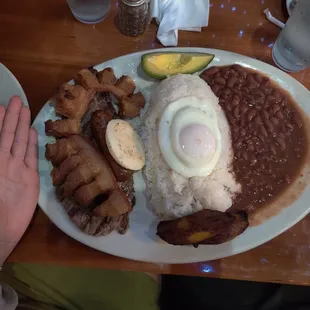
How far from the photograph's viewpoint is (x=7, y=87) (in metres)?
1.74

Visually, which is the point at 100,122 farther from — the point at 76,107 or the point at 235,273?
the point at 235,273

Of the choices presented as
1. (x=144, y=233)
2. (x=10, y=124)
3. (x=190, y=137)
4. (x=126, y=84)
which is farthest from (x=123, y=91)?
(x=144, y=233)

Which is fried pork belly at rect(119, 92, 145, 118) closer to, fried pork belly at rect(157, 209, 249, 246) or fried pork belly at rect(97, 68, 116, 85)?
fried pork belly at rect(97, 68, 116, 85)

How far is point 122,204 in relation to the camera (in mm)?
1486

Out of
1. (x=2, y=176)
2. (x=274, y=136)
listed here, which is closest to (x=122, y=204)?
(x=2, y=176)

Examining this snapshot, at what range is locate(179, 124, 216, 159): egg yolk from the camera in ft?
5.29

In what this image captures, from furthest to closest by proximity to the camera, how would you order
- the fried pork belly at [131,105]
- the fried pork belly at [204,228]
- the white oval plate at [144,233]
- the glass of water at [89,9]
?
the glass of water at [89,9]
the fried pork belly at [131,105]
the white oval plate at [144,233]
the fried pork belly at [204,228]

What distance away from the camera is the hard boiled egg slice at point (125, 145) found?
1584mm

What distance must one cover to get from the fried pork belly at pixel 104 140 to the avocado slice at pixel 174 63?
33cm

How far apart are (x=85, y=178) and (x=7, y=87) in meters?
0.58

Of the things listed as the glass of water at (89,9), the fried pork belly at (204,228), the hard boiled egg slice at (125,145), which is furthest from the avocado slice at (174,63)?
the fried pork belly at (204,228)

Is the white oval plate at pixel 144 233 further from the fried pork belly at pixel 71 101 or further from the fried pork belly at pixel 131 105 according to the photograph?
the fried pork belly at pixel 131 105

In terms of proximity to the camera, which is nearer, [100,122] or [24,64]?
[100,122]

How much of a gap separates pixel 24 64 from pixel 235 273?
1.32 meters
